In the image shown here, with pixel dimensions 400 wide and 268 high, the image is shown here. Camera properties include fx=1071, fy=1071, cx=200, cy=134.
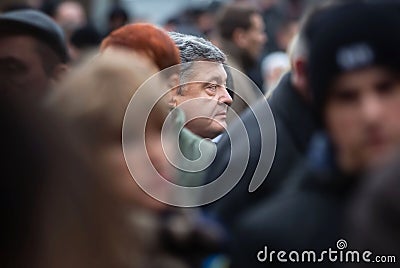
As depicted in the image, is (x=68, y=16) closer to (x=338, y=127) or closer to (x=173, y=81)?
(x=173, y=81)

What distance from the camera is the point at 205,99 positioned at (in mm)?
3998

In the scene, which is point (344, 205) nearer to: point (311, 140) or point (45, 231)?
point (311, 140)

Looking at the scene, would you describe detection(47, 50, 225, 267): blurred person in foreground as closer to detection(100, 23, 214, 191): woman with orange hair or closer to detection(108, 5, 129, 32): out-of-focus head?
detection(100, 23, 214, 191): woman with orange hair

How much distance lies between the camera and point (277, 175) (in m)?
3.12

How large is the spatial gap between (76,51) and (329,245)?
18.0 ft

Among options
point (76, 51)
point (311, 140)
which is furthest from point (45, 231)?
point (76, 51)

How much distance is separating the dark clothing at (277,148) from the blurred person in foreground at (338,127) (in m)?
0.24

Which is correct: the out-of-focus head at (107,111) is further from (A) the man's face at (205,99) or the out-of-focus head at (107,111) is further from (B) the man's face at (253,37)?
(B) the man's face at (253,37)

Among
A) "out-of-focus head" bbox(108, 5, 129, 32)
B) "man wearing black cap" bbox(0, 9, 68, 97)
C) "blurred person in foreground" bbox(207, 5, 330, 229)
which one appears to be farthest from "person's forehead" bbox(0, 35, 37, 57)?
"out-of-focus head" bbox(108, 5, 129, 32)

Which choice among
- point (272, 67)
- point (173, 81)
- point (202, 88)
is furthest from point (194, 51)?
point (272, 67)

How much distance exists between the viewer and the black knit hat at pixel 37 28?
4.21m

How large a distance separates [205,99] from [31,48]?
2.43 feet

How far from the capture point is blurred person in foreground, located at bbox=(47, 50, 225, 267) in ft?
7.30

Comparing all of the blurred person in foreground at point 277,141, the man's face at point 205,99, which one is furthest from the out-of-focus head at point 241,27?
the blurred person in foreground at point 277,141
